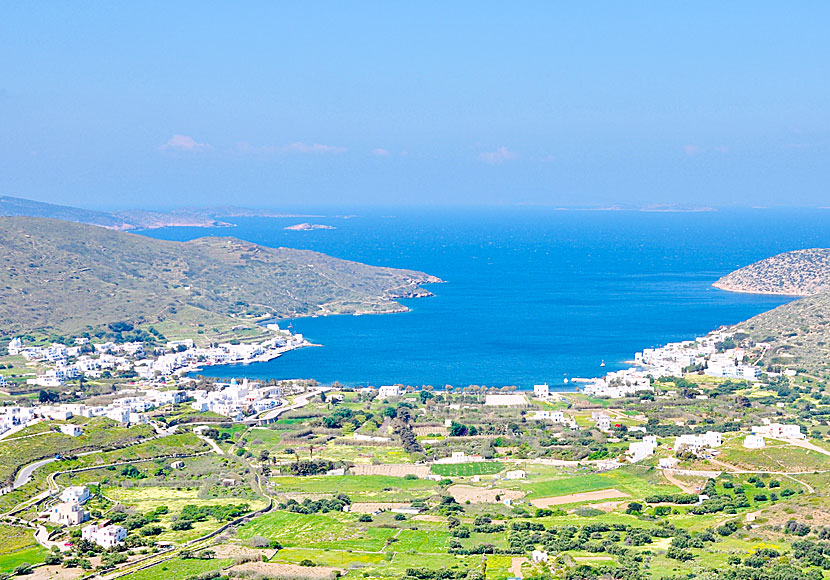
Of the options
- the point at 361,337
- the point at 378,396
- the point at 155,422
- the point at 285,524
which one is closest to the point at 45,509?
the point at 285,524

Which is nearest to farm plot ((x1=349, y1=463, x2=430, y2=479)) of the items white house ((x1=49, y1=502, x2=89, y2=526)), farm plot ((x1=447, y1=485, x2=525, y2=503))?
farm plot ((x1=447, y1=485, x2=525, y2=503))

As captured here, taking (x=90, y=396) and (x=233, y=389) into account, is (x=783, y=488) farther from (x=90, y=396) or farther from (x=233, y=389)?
(x=90, y=396)

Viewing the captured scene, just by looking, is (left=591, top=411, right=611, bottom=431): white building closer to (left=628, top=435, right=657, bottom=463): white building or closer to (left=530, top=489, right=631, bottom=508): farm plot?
(left=628, top=435, right=657, bottom=463): white building

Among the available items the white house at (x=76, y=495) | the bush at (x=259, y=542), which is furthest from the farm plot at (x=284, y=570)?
the white house at (x=76, y=495)

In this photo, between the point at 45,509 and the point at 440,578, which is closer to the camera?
the point at 440,578

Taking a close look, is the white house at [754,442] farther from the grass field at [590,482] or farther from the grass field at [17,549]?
the grass field at [17,549]

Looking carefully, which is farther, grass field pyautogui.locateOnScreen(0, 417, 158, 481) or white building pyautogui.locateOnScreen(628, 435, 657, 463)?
white building pyautogui.locateOnScreen(628, 435, 657, 463)
